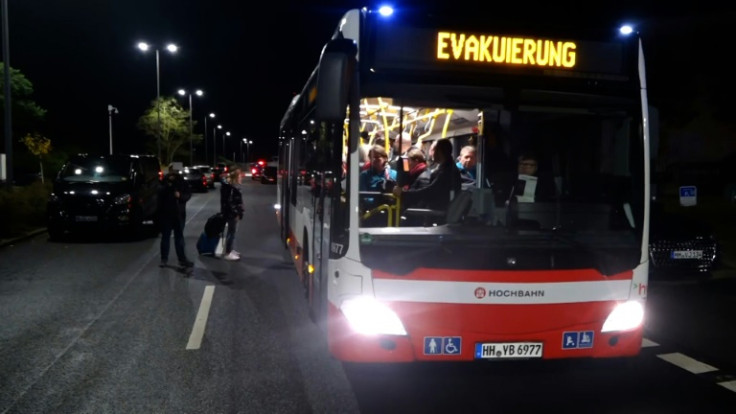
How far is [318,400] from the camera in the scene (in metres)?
5.13

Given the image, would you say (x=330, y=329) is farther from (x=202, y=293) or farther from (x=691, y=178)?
(x=691, y=178)

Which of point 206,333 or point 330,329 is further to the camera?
point 206,333

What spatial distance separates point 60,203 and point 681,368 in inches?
517

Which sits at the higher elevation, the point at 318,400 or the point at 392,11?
the point at 392,11

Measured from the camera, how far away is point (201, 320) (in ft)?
25.5

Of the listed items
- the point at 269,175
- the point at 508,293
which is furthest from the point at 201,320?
the point at 269,175

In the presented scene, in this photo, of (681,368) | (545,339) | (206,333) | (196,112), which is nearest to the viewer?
(545,339)

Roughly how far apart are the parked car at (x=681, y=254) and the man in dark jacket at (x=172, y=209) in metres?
7.39

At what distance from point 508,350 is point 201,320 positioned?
406 cm

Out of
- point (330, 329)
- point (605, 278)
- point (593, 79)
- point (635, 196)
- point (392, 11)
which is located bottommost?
point (330, 329)

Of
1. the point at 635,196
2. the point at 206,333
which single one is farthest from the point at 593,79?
the point at 206,333

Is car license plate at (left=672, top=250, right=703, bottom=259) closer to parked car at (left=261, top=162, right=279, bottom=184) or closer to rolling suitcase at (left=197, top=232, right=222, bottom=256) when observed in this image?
rolling suitcase at (left=197, top=232, right=222, bottom=256)

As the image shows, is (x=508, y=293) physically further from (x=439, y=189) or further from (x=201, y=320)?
(x=201, y=320)

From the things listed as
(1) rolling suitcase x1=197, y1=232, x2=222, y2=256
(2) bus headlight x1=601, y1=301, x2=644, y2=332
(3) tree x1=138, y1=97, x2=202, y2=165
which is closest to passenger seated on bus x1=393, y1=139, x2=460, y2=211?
(2) bus headlight x1=601, y1=301, x2=644, y2=332
